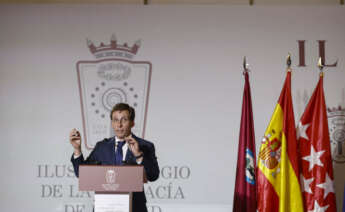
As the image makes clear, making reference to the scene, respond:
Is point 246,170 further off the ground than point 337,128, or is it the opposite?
point 337,128

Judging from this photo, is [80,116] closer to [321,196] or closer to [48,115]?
[48,115]

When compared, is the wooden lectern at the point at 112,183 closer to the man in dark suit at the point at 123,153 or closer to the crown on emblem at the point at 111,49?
the man in dark suit at the point at 123,153

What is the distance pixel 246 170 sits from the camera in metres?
4.42

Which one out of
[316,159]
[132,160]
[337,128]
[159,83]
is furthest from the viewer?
[159,83]

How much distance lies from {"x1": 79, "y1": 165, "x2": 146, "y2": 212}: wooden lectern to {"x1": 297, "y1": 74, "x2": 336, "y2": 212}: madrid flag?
1621 mm

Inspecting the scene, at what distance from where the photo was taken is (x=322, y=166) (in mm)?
4215

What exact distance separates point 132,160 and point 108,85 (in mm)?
1278

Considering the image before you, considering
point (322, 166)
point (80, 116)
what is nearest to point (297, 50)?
point (322, 166)

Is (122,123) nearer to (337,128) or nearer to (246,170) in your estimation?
(246,170)

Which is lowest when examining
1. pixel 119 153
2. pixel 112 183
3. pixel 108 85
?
pixel 112 183

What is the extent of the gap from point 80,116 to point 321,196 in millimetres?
2524

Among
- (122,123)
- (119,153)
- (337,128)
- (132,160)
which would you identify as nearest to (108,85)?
(122,123)

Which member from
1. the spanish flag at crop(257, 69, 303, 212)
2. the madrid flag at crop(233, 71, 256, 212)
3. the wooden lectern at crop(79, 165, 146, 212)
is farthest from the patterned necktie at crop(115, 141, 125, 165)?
the spanish flag at crop(257, 69, 303, 212)

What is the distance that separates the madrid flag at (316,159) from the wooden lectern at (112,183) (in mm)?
1621
